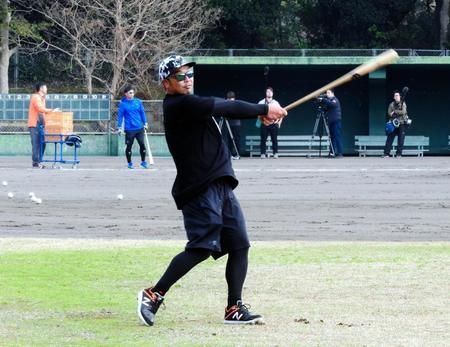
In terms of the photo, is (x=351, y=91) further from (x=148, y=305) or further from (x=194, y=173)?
(x=148, y=305)

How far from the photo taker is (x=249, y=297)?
9.40 m

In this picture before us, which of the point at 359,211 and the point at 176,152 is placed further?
the point at 359,211

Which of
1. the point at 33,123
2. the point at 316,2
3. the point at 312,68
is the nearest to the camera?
the point at 33,123

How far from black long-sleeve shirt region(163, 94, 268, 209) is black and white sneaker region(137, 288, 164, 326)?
2.15 ft

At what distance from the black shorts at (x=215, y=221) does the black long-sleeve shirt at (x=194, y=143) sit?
0.24 ft

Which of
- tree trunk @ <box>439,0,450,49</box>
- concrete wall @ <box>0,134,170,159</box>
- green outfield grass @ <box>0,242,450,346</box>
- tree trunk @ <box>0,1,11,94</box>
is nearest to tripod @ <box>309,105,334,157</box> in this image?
concrete wall @ <box>0,134,170,159</box>

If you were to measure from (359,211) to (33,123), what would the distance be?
1140 centimetres

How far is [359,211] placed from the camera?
60.0 feet

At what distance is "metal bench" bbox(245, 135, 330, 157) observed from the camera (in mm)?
36375

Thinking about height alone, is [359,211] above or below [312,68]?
below

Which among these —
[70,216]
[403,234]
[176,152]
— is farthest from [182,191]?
[70,216]

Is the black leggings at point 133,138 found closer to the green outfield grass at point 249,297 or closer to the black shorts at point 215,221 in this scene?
the green outfield grass at point 249,297

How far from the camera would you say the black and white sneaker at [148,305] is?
8.05 metres

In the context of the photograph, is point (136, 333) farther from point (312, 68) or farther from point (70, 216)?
point (312, 68)
